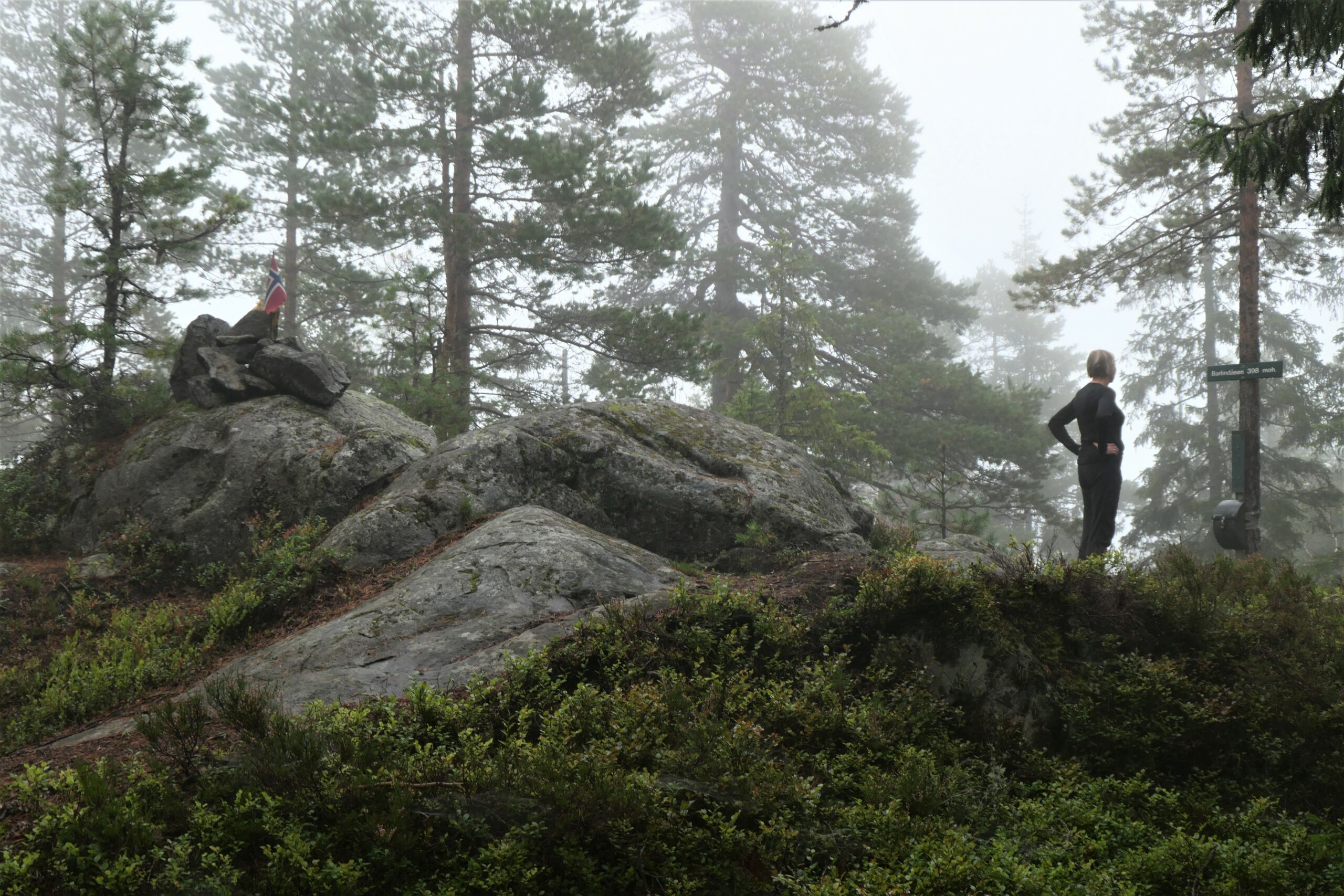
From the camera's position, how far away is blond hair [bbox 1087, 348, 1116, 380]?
8.08 meters

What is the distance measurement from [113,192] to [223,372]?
11.8ft

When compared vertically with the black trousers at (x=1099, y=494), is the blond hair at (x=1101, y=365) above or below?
above

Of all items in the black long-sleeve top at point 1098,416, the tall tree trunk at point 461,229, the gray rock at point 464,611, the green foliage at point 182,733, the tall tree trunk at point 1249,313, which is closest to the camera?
the green foliage at point 182,733

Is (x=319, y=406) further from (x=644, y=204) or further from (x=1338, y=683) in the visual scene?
(x=1338, y=683)

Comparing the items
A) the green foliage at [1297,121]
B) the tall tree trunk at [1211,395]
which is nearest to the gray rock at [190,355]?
the green foliage at [1297,121]

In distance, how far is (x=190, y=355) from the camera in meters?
11.5

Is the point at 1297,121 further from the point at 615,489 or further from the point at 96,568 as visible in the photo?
the point at 96,568

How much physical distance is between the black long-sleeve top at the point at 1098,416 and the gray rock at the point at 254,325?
10559 millimetres

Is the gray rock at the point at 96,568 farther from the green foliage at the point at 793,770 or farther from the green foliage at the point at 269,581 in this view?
the green foliage at the point at 793,770

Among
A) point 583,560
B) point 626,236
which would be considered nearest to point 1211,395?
point 626,236

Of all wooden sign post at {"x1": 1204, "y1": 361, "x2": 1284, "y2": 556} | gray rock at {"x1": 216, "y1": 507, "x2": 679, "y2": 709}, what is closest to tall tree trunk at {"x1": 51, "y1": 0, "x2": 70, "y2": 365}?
gray rock at {"x1": 216, "y1": 507, "x2": 679, "y2": 709}

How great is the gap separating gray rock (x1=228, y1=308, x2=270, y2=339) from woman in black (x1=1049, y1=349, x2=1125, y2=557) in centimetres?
1063

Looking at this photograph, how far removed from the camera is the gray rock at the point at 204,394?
10992 millimetres

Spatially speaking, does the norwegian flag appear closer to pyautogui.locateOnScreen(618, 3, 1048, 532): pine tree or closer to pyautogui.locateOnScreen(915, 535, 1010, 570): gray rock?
pyautogui.locateOnScreen(915, 535, 1010, 570): gray rock
